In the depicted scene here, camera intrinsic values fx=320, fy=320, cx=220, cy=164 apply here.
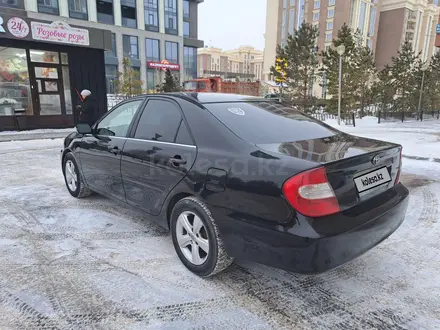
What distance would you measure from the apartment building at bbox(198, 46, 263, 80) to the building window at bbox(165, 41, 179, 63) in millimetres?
88375

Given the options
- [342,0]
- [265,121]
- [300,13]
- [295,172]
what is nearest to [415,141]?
[265,121]

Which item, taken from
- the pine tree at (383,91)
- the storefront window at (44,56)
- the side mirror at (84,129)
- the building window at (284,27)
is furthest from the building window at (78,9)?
the building window at (284,27)

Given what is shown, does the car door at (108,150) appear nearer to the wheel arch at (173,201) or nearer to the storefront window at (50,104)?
the wheel arch at (173,201)

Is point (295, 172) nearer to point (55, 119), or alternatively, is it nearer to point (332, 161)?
point (332, 161)

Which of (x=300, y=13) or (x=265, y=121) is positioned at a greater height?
(x=300, y=13)

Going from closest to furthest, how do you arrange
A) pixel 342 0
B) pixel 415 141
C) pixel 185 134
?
pixel 185 134
pixel 415 141
pixel 342 0

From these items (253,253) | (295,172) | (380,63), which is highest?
(380,63)

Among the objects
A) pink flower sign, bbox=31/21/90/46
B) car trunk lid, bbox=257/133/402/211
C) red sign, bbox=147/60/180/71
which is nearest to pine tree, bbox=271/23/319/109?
pink flower sign, bbox=31/21/90/46

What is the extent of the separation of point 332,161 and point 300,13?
73612 mm

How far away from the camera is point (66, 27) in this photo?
11.4 metres

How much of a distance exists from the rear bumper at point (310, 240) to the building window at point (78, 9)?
43169 mm

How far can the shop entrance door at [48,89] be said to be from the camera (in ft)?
39.1

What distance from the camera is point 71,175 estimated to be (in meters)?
4.67

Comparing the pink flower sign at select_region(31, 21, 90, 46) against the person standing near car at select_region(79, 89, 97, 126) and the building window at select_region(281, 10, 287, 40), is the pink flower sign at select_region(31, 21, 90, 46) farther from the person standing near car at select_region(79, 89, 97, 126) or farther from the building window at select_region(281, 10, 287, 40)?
the building window at select_region(281, 10, 287, 40)
